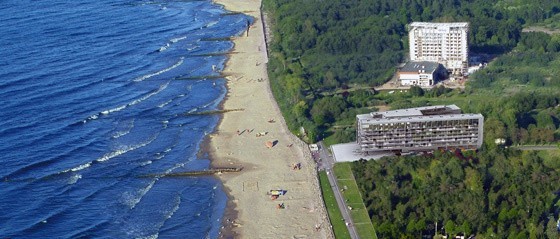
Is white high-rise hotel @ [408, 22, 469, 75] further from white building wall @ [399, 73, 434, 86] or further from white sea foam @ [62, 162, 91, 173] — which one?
white sea foam @ [62, 162, 91, 173]

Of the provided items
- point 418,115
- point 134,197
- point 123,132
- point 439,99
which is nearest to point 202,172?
point 134,197

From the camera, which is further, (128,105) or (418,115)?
(128,105)

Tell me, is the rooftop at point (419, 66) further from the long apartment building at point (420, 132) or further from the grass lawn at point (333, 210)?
the grass lawn at point (333, 210)

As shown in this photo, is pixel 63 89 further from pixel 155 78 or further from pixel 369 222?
pixel 369 222

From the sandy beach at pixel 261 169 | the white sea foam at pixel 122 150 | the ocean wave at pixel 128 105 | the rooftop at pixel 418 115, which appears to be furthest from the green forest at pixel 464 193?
the ocean wave at pixel 128 105

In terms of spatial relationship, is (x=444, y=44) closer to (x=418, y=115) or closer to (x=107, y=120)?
Result: (x=418, y=115)

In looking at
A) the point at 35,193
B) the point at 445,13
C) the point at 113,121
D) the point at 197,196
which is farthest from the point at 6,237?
the point at 445,13

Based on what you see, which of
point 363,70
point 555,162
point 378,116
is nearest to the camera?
point 555,162
